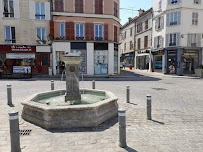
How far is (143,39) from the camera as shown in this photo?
98.6 feet

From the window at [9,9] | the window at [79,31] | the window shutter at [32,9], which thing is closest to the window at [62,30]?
the window at [79,31]

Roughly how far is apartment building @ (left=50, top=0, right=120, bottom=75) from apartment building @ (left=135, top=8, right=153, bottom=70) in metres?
9.18

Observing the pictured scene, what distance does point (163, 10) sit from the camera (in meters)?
23.8

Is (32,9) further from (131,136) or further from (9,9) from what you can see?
(131,136)

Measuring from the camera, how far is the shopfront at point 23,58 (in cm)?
1977

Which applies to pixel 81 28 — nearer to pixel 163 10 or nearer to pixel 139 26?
pixel 163 10

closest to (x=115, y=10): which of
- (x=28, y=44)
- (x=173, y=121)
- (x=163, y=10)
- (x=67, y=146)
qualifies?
(x=163, y=10)

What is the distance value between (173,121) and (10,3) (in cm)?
2276

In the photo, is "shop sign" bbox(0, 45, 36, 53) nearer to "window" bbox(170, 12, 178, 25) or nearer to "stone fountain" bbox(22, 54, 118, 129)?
"stone fountain" bbox(22, 54, 118, 129)

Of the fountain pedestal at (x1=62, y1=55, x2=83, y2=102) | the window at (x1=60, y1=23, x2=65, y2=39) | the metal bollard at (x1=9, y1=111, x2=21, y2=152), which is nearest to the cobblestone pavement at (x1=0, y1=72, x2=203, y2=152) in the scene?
the metal bollard at (x1=9, y1=111, x2=21, y2=152)

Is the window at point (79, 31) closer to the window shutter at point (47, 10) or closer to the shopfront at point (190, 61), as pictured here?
the window shutter at point (47, 10)

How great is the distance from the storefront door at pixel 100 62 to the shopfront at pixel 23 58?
641 cm

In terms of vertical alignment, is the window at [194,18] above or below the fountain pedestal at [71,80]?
above

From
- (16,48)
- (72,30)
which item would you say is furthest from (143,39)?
(16,48)
